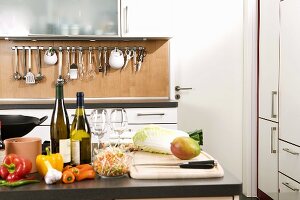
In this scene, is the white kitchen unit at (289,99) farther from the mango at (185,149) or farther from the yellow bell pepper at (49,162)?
the yellow bell pepper at (49,162)

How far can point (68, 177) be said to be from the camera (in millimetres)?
1380

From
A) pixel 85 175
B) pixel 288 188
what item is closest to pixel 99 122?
pixel 85 175

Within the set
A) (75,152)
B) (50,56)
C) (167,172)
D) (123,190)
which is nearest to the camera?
(123,190)

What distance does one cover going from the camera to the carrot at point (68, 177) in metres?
1.38

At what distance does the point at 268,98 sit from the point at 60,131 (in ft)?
8.03

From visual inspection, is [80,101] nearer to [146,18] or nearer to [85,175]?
[85,175]

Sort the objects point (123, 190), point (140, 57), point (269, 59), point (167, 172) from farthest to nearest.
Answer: point (140, 57) → point (269, 59) → point (167, 172) → point (123, 190)

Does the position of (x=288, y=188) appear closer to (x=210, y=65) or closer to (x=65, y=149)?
(x=210, y=65)

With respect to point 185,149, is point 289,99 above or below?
above

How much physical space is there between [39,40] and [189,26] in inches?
53.0

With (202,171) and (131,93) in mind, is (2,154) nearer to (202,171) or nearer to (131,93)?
(202,171)

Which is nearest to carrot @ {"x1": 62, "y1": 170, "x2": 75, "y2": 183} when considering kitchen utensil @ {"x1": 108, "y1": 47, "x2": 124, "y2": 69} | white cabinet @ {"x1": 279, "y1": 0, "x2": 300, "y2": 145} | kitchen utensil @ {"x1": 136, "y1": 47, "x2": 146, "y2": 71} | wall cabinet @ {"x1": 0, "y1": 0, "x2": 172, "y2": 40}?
white cabinet @ {"x1": 279, "y1": 0, "x2": 300, "y2": 145}

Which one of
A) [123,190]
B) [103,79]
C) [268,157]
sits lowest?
[268,157]

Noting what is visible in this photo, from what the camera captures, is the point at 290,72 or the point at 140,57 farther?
the point at 140,57
